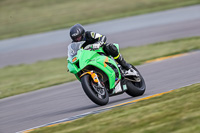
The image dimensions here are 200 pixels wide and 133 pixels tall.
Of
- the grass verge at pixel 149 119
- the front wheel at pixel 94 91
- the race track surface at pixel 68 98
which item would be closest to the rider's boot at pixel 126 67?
the race track surface at pixel 68 98

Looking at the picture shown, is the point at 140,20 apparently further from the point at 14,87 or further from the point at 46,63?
the point at 14,87

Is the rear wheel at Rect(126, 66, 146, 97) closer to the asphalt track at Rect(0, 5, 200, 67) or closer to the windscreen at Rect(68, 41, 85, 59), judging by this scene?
Result: the windscreen at Rect(68, 41, 85, 59)

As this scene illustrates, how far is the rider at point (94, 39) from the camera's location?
301 inches

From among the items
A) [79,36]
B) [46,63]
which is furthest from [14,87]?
[79,36]

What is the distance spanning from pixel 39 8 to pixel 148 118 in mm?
36261

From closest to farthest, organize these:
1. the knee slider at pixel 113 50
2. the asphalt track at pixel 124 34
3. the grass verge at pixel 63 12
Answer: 1. the knee slider at pixel 113 50
2. the asphalt track at pixel 124 34
3. the grass verge at pixel 63 12

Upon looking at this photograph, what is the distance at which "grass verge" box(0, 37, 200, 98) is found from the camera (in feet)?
43.1

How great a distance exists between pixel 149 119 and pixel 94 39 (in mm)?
2776

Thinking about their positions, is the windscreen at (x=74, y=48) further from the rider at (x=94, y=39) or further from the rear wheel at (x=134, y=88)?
the rear wheel at (x=134, y=88)

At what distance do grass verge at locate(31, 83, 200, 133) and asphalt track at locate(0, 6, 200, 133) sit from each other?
3.69 feet

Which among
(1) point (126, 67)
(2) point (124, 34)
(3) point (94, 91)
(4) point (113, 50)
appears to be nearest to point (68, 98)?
(1) point (126, 67)

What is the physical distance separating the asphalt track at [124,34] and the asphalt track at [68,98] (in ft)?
20.4

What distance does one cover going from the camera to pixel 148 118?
5648 millimetres

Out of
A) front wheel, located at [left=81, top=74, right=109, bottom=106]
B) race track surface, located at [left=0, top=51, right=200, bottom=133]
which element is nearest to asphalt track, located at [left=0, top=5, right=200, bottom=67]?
race track surface, located at [left=0, top=51, right=200, bottom=133]
